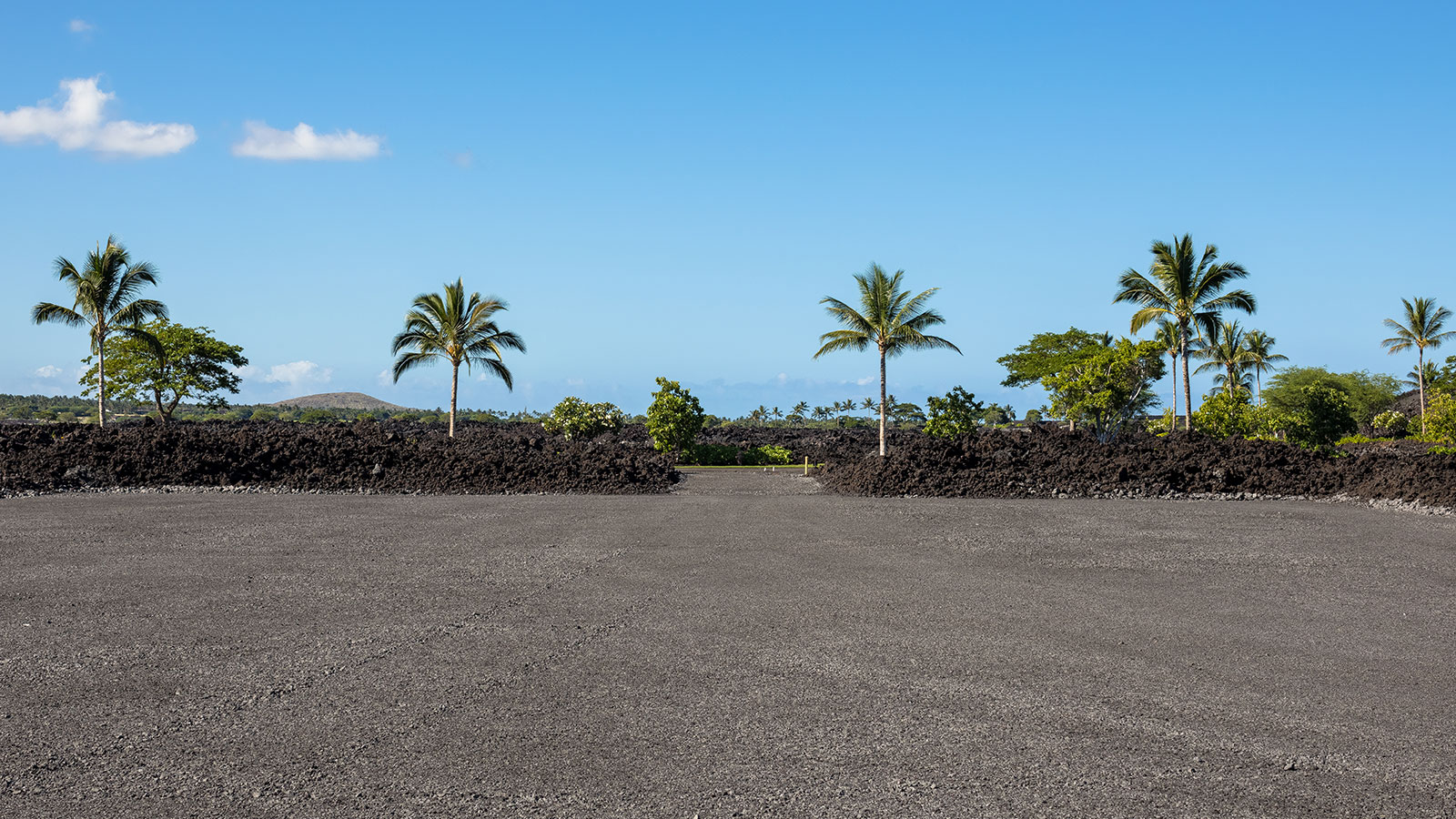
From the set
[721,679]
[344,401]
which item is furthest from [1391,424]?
[344,401]

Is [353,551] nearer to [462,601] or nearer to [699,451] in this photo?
[462,601]

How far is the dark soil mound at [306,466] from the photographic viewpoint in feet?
70.6

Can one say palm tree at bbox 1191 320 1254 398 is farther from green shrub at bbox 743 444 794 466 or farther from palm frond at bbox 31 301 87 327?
palm frond at bbox 31 301 87 327

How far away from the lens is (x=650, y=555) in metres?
11.7

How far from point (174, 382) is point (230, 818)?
146 ft

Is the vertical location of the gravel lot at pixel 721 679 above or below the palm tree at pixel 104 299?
below

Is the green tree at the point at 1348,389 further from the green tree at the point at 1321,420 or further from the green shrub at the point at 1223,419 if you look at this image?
the green shrub at the point at 1223,419

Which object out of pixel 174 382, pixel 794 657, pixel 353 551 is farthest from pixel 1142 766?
pixel 174 382

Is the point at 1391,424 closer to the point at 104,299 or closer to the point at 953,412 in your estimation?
the point at 953,412

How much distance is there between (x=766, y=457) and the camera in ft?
118

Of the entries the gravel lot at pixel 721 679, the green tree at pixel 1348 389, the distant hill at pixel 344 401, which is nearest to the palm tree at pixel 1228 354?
the green tree at pixel 1348 389

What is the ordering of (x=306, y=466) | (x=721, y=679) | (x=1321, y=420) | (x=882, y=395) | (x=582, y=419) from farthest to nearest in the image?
(x=1321, y=420) < (x=582, y=419) < (x=882, y=395) < (x=306, y=466) < (x=721, y=679)

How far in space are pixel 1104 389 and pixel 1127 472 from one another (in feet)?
37.6

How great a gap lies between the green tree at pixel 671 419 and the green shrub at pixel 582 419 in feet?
13.0
